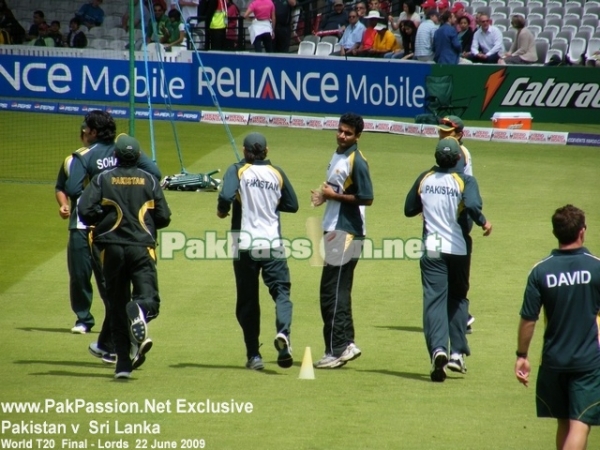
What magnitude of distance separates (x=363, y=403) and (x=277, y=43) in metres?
22.3

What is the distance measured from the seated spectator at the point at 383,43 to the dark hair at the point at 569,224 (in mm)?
21623

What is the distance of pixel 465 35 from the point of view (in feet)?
90.3

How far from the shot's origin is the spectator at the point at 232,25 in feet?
97.1

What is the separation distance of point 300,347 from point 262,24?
19517 millimetres

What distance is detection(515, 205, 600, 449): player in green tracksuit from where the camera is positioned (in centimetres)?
673

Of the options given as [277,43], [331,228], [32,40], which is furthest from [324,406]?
[32,40]

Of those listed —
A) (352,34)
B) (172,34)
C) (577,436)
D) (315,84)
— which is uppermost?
(577,436)

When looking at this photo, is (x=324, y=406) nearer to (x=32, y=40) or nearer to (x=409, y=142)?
(x=409, y=142)

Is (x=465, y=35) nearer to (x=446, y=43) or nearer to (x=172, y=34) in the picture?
(x=446, y=43)

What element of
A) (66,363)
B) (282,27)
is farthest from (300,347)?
(282,27)

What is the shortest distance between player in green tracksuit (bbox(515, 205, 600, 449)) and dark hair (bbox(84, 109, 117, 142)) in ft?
16.0

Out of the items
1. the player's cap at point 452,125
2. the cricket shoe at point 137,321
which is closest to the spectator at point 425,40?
the player's cap at point 452,125

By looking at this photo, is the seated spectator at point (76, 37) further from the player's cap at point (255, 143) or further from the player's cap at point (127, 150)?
the player's cap at point (127, 150)

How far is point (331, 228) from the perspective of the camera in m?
9.91
